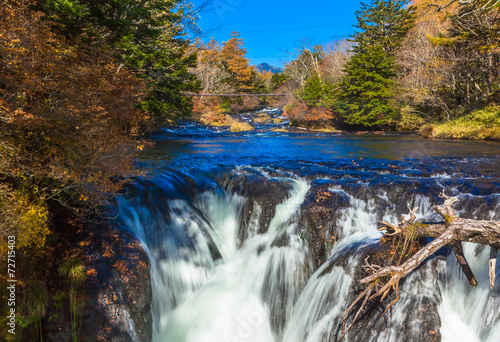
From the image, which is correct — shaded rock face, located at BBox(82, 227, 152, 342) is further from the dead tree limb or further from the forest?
the dead tree limb

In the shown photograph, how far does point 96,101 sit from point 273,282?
15.2 ft

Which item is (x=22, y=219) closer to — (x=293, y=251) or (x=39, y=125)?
(x=39, y=125)

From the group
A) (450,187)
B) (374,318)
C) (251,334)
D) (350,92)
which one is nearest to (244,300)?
(251,334)

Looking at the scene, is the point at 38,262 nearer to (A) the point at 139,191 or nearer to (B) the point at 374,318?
(A) the point at 139,191

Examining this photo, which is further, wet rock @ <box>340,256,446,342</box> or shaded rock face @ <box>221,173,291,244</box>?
shaded rock face @ <box>221,173,291,244</box>

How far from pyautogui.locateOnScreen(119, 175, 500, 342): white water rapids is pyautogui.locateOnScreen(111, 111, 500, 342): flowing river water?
0.06 ft

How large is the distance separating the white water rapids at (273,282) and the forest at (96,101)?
5.59 feet

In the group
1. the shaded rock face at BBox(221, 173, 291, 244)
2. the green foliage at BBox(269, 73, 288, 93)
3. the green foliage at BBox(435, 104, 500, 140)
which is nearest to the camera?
the shaded rock face at BBox(221, 173, 291, 244)

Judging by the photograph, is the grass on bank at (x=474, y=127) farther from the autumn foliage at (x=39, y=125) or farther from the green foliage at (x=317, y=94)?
the autumn foliage at (x=39, y=125)

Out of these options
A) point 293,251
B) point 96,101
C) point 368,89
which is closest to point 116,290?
point 96,101

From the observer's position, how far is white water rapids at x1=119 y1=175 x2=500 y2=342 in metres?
4.30

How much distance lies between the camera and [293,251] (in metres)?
6.16

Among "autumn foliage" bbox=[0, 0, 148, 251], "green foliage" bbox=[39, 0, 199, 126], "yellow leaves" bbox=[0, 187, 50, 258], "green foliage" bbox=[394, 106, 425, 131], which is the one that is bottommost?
"yellow leaves" bbox=[0, 187, 50, 258]

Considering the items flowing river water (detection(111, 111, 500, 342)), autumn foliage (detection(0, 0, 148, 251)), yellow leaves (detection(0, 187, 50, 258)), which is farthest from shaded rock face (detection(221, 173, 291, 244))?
yellow leaves (detection(0, 187, 50, 258))
